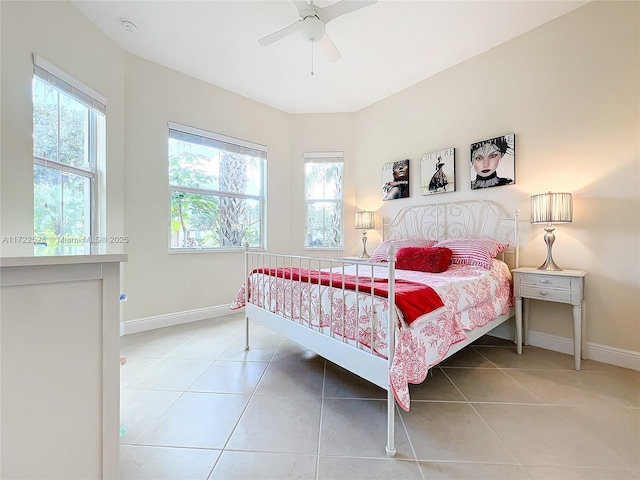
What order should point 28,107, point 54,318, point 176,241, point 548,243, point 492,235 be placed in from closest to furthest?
point 54,318, point 28,107, point 548,243, point 492,235, point 176,241

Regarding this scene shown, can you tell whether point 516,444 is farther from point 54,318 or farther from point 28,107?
point 28,107

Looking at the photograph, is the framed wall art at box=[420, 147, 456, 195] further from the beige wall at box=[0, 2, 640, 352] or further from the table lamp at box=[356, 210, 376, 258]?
the table lamp at box=[356, 210, 376, 258]

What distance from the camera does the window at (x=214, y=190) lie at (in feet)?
10.9

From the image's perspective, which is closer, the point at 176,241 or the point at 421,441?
the point at 421,441

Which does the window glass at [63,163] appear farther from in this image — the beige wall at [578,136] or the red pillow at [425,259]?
the beige wall at [578,136]

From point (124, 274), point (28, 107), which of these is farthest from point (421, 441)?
point (28, 107)

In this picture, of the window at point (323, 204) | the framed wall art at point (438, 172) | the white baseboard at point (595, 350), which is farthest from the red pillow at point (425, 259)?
the window at point (323, 204)

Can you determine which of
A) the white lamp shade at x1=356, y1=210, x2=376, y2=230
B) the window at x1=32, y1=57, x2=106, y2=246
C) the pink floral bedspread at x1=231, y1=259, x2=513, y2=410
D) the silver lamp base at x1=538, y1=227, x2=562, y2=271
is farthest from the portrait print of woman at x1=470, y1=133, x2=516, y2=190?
the window at x1=32, y1=57, x2=106, y2=246

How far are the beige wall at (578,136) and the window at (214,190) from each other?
8.86 ft

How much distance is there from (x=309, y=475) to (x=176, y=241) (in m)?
2.87

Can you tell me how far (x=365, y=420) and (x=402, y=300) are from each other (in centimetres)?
77

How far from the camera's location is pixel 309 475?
121 centimetres

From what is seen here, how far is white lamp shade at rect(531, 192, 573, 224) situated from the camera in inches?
88.2

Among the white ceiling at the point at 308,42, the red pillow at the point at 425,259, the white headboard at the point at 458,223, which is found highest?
the white ceiling at the point at 308,42
